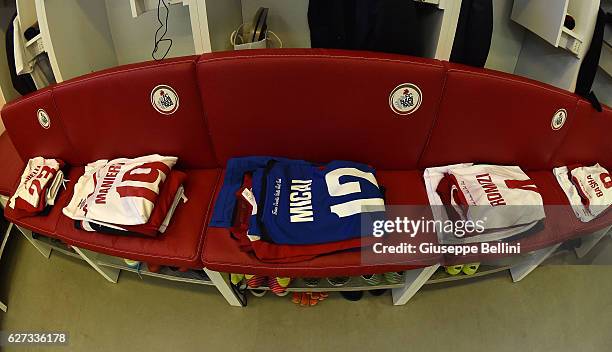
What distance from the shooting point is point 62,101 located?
4.86 feet

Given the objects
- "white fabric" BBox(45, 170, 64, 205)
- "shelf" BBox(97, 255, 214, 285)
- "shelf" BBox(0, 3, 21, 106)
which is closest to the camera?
"white fabric" BBox(45, 170, 64, 205)

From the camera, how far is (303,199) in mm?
1363

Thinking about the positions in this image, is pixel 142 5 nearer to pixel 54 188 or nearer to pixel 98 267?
pixel 54 188

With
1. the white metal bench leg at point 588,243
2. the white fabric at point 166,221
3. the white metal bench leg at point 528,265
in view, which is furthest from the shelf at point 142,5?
the white metal bench leg at point 588,243

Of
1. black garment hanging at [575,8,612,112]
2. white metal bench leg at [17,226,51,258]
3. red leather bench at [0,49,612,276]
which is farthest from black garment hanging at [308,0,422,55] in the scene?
white metal bench leg at [17,226,51,258]

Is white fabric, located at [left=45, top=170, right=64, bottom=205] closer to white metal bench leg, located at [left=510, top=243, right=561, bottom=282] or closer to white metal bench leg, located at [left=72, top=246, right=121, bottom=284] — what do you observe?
white metal bench leg, located at [left=72, top=246, right=121, bottom=284]

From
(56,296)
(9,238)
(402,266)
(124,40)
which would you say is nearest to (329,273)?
(402,266)

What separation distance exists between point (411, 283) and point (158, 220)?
101 cm

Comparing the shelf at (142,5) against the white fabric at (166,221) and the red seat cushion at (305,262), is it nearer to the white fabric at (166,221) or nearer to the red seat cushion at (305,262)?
the white fabric at (166,221)

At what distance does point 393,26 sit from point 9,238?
2.13m

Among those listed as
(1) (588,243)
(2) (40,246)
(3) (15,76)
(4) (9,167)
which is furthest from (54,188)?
(1) (588,243)

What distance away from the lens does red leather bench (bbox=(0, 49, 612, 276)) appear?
1.34m

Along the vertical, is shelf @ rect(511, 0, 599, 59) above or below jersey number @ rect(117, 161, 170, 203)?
above

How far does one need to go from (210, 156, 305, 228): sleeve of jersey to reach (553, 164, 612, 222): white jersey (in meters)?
1.09
